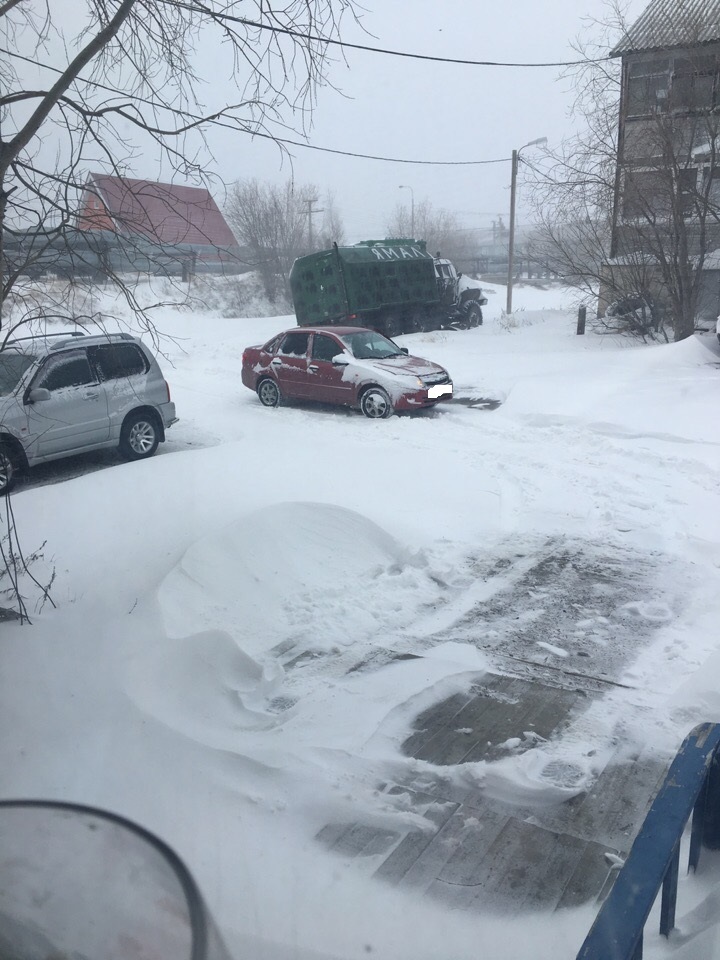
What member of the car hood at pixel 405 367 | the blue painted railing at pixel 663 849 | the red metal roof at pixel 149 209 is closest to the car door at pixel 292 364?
the car hood at pixel 405 367

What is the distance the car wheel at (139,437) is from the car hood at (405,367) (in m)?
3.69

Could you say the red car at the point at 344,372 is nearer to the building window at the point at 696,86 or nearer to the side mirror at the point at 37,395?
the side mirror at the point at 37,395

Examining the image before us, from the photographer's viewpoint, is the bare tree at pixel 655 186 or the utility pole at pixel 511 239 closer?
the bare tree at pixel 655 186

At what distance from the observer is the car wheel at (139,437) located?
1053 cm

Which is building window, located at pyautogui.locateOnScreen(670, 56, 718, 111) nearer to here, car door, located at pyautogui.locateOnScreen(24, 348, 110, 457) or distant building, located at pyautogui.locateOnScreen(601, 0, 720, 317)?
distant building, located at pyautogui.locateOnScreen(601, 0, 720, 317)

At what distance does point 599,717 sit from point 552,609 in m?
1.47

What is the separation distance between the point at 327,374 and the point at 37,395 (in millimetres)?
5194

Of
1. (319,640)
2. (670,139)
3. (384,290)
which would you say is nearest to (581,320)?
(670,139)

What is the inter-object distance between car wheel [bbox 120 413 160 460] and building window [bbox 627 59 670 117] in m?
13.8

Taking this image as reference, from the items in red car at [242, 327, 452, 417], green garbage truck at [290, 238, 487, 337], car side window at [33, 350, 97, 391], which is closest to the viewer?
car side window at [33, 350, 97, 391]

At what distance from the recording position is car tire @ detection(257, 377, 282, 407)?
1390cm

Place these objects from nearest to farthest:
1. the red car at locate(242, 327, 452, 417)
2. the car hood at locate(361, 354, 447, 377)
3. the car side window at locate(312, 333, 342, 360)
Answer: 1. the red car at locate(242, 327, 452, 417)
2. the car hood at locate(361, 354, 447, 377)
3. the car side window at locate(312, 333, 342, 360)

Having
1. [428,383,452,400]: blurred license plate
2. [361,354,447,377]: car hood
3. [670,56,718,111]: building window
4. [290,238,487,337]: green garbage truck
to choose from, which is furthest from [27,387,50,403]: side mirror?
[670,56,718,111]: building window

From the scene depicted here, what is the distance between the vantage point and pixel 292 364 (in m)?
13.5
